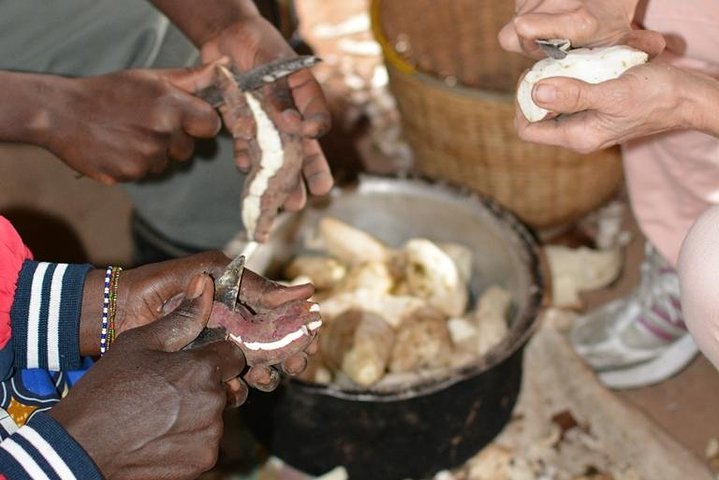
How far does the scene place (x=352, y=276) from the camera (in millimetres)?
1786

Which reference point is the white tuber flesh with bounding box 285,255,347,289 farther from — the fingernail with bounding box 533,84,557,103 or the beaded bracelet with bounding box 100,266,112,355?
the fingernail with bounding box 533,84,557,103

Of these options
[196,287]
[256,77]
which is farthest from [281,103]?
[196,287]

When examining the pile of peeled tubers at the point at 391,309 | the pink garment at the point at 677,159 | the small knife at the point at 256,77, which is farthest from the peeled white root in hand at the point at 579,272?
the small knife at the point at 256,77

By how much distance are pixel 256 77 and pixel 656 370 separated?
982 millimetres

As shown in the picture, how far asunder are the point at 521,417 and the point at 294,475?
451 millimetres

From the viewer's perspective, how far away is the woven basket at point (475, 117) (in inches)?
75.9

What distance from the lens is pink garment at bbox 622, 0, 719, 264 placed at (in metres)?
1.43

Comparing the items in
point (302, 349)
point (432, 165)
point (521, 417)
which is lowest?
point (521, 417)

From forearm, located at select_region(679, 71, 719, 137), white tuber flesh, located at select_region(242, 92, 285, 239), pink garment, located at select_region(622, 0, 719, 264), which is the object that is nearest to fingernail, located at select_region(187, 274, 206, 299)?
white tuber flesh, located at select_region(242, 92, 285, 239)

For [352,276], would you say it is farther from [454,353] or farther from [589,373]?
[589,373]

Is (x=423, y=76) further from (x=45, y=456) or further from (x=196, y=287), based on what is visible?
(x=45, y=456)

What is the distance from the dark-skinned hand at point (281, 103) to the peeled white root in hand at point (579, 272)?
0.73m

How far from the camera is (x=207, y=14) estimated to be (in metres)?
1.55

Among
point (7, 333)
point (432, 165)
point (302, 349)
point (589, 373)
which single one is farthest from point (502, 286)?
point (7, 333)
